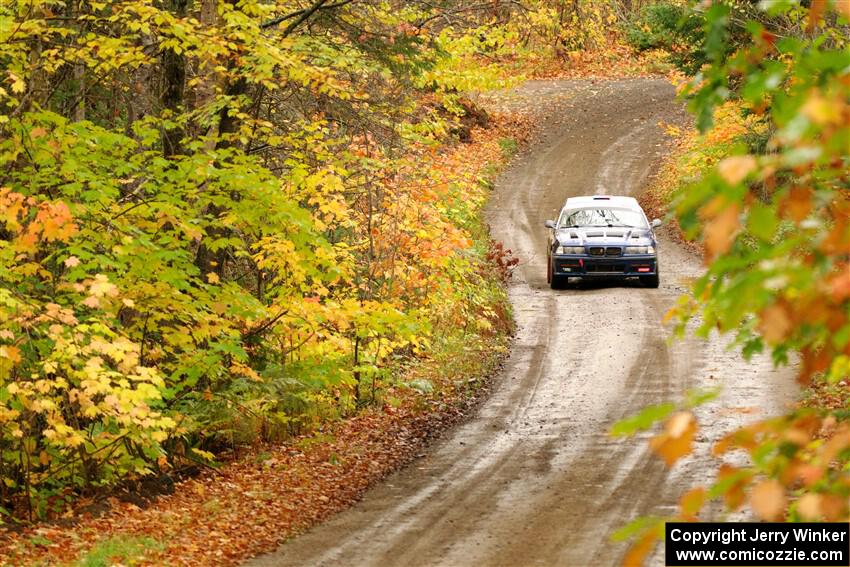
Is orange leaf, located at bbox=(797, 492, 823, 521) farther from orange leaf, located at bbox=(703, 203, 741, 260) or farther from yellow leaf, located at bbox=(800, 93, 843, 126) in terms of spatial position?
yellow leaf, located at bbox=(800, 93, 843, 126)

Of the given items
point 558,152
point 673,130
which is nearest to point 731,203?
point 673,130

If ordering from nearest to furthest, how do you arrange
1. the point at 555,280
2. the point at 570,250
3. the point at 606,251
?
the point at 606,251, the point at 570,250, the point at 555,280

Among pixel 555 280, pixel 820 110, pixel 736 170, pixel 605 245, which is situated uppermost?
pixel 820 110

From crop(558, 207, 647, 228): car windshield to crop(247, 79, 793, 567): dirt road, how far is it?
57.8 inches

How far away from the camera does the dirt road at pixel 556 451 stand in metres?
8.88

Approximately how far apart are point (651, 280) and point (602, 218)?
1703mm

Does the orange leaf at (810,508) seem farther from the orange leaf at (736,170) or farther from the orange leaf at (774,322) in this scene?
the orange leaf at (736,170)

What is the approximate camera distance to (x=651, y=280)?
2173 cm

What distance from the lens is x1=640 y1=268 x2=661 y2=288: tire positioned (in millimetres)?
21547

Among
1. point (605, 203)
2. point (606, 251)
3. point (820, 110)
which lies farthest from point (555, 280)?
point (820, 110)

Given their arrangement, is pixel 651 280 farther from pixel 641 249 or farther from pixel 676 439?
pixel 676 439

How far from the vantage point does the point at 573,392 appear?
14727mm

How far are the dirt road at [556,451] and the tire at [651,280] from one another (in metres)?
0.20

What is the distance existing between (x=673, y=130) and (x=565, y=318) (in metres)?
14.8
